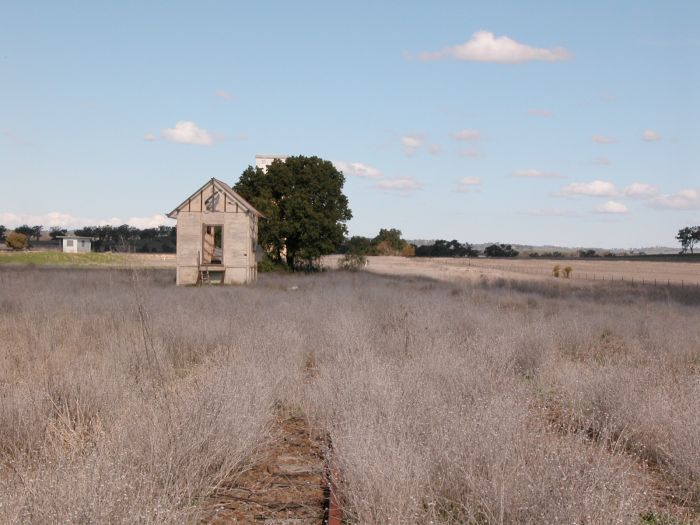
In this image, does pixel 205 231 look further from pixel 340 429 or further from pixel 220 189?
pixel 340 429

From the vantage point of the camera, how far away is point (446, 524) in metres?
4.46

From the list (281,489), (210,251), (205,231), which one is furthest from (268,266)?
(281,489)

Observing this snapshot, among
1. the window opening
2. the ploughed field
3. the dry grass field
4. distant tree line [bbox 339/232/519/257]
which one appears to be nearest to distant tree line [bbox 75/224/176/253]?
distant tree line [bbox 339/232/519/257]

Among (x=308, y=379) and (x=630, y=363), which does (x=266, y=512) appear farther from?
(x=630, y=363)

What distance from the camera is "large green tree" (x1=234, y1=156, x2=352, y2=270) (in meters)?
38.8

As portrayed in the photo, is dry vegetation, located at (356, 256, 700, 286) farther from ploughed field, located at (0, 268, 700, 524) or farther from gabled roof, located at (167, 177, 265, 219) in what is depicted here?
ploughed field, located at (0, 268, 700, 524)

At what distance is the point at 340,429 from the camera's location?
6238 mm

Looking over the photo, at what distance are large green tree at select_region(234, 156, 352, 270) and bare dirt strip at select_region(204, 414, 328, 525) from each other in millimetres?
32191

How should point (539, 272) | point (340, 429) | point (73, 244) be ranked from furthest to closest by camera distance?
point (73, 244) < point (539, 272) < point (340, 429)

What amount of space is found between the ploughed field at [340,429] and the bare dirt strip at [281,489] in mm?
22

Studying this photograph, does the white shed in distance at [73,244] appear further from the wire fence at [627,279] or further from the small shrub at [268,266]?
the wire fence at [627,279]

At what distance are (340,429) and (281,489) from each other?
3.02ft

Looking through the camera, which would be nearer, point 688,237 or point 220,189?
point 220,189

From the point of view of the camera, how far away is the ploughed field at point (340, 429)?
4445mm
